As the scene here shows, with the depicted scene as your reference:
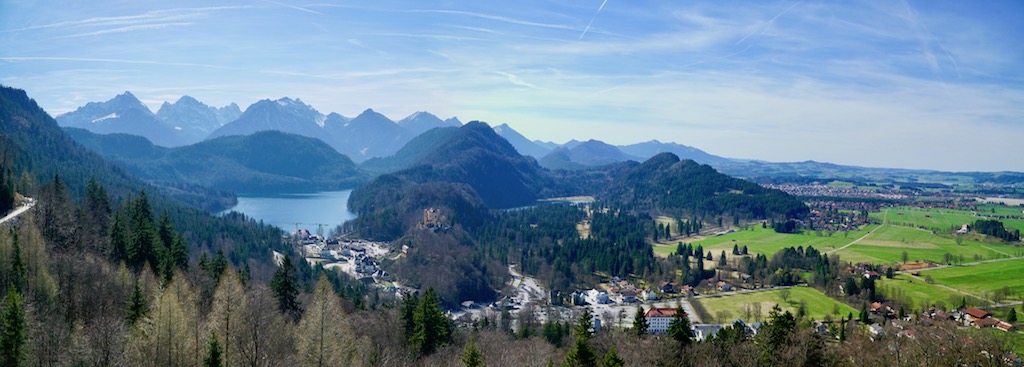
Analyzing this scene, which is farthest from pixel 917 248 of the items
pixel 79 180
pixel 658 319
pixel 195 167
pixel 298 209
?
pixel 195 167

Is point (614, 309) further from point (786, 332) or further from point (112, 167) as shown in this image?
point (112, 167)

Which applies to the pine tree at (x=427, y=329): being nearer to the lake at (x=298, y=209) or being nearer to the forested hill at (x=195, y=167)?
the lake at (x=298, y=209)

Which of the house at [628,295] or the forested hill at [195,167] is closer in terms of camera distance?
the house at [628,295]

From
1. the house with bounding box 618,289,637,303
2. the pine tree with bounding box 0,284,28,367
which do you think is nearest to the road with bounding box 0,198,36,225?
the pine tree with bounding box 0,284,28,367

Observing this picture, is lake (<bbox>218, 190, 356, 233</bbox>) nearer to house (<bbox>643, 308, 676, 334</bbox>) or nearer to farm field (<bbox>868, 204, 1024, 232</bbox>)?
house (<bbox>643, 308, 676, 334</bbox>)

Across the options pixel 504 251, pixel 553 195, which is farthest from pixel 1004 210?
pixel 504 251

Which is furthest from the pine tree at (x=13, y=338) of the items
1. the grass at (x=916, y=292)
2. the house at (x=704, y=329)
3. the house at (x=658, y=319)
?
the grass at (x=916, y=292)

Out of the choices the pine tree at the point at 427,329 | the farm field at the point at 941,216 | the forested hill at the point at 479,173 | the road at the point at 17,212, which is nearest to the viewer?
the pine tree at the point at 427,329
